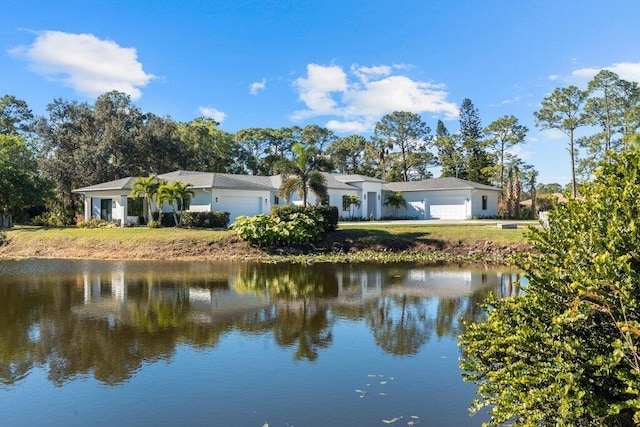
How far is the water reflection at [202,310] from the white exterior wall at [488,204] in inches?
1004

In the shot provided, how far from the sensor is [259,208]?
38.7 m

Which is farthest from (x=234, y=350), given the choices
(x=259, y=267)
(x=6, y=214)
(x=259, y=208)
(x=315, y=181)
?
(x=6, y=214)

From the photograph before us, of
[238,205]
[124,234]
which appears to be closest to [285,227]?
[238,205]

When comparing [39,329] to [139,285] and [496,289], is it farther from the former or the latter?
[496,289]

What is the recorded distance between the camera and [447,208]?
47.2 m

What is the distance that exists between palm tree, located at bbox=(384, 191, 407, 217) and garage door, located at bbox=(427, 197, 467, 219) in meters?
2.50

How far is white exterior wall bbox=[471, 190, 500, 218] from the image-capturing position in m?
46.2

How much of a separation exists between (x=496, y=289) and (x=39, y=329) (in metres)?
12.7

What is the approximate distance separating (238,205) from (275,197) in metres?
5.45

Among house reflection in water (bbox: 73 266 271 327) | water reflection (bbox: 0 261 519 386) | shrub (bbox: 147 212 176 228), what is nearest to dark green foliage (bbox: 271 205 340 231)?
water reflection (bbox: 0 261 519 386)

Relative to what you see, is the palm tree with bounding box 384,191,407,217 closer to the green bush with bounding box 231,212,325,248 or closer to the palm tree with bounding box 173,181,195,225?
the palm tree with bounding box 173,181,195,225

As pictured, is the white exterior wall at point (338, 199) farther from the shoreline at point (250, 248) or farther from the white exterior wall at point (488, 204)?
the shoreline at point (250, 248)

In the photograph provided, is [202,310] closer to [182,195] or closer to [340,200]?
[182,195]

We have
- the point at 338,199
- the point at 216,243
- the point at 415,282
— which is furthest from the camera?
the point at 338,199
